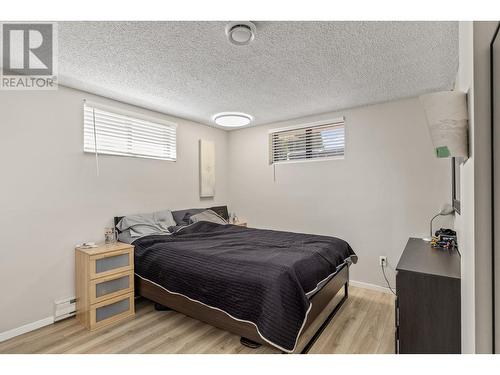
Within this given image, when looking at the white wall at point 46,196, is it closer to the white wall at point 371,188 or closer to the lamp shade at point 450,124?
the white wall at point 371,188

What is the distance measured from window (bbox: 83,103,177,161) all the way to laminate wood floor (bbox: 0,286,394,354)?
6.17 ft

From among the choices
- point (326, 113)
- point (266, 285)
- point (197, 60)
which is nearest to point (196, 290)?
point (266, 285)

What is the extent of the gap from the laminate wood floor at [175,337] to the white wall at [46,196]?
364mm

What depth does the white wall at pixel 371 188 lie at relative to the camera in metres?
3.06

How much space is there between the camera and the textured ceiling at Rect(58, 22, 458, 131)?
1.78 metres

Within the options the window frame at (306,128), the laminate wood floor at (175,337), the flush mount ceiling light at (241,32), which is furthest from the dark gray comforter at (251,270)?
the flush mount ceiling light at (241,32)

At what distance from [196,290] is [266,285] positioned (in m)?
0.69

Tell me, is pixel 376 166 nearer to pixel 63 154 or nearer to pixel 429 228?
pixel 429 228

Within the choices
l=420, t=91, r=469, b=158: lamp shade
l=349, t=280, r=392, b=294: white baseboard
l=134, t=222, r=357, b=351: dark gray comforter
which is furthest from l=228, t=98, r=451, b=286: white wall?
l=420, t=91, r=469, b=158: lamp shade

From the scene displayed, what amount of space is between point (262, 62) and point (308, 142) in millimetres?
1942

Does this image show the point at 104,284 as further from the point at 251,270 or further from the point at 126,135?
the point at 126,135

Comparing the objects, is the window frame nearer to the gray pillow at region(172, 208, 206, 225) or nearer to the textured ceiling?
the textured ceiling

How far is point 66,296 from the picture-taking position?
2.66 meters

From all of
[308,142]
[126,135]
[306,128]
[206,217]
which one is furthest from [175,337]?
[306,128]
